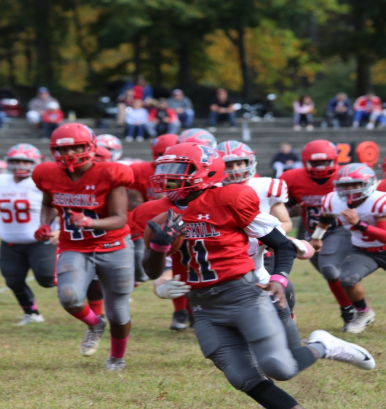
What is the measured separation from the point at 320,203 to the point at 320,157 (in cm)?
47

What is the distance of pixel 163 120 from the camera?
19.8m

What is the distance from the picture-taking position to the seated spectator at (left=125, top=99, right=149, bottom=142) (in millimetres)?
20047

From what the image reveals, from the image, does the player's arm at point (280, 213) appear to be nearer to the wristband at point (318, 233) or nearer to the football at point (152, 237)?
the wristband at point (318, 233)

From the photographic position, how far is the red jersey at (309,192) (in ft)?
24.1

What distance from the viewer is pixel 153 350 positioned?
21.4 ft

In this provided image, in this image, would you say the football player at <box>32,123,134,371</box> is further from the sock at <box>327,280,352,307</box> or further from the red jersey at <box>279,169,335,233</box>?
the sock at <box>327,280,352,307</box>

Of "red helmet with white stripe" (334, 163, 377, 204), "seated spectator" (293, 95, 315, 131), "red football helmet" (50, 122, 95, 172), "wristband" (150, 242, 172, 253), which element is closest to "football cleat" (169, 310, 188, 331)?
"red helmet with white stripe" (334, 163, 377, 204)

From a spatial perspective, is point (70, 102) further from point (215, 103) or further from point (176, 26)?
point (215, 103)

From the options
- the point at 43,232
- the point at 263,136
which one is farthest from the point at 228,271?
the point at 263,136

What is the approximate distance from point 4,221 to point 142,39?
71.7ft

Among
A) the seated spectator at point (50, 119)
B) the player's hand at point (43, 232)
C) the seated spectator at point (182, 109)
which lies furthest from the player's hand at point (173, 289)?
the seated spectator at point (50, 119)

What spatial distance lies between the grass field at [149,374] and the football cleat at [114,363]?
83 mm

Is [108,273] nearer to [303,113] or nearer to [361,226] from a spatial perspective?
[361,226]

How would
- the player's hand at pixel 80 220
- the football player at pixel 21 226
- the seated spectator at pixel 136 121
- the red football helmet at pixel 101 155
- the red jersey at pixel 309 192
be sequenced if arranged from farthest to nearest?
the seated spectator at pixel 136 121, the red football helmet at pixel 101 155, the football player at pixel 21 226, the red jersey at pixel 309 192, the player's hand at pixel 80 220
